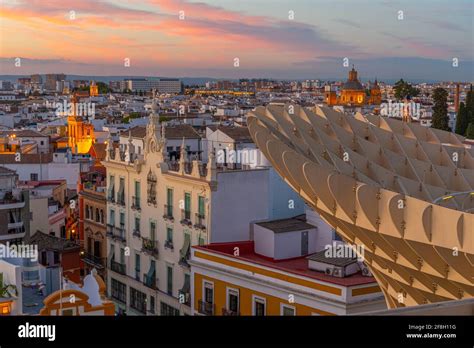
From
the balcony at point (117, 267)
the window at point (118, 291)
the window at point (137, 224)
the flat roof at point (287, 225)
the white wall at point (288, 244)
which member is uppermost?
the flat roof at point (287, 225)

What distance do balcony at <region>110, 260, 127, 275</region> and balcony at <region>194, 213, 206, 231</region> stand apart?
5.47 m

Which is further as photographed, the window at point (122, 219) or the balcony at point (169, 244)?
the window at point (122, 219)

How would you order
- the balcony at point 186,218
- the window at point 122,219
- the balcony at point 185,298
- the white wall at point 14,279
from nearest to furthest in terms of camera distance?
the white wall at point 14,279 < the balcony at point 185,298 < the balcony at point 186,218 < the window at point 122,219

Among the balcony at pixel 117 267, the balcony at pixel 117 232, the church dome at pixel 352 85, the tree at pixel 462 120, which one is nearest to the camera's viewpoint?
the balcony at pixel 117 267

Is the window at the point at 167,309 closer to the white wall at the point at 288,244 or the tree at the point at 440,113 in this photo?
the white wall at the point at 288,244

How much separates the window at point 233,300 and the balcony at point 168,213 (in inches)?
230

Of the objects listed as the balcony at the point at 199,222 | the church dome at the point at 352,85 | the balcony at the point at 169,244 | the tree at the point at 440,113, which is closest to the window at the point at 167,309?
the balcony at the point at 169,244

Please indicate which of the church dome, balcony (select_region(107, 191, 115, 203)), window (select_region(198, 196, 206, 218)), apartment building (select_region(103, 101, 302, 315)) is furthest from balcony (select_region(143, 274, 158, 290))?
the church dome

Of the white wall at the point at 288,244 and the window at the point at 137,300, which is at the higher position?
the white wall at the point at 288,244

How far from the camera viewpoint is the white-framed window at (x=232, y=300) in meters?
19.5

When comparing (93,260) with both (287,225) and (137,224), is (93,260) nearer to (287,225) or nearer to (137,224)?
(137,224)

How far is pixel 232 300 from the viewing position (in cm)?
1975

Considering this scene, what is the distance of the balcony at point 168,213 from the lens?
2516 cm
